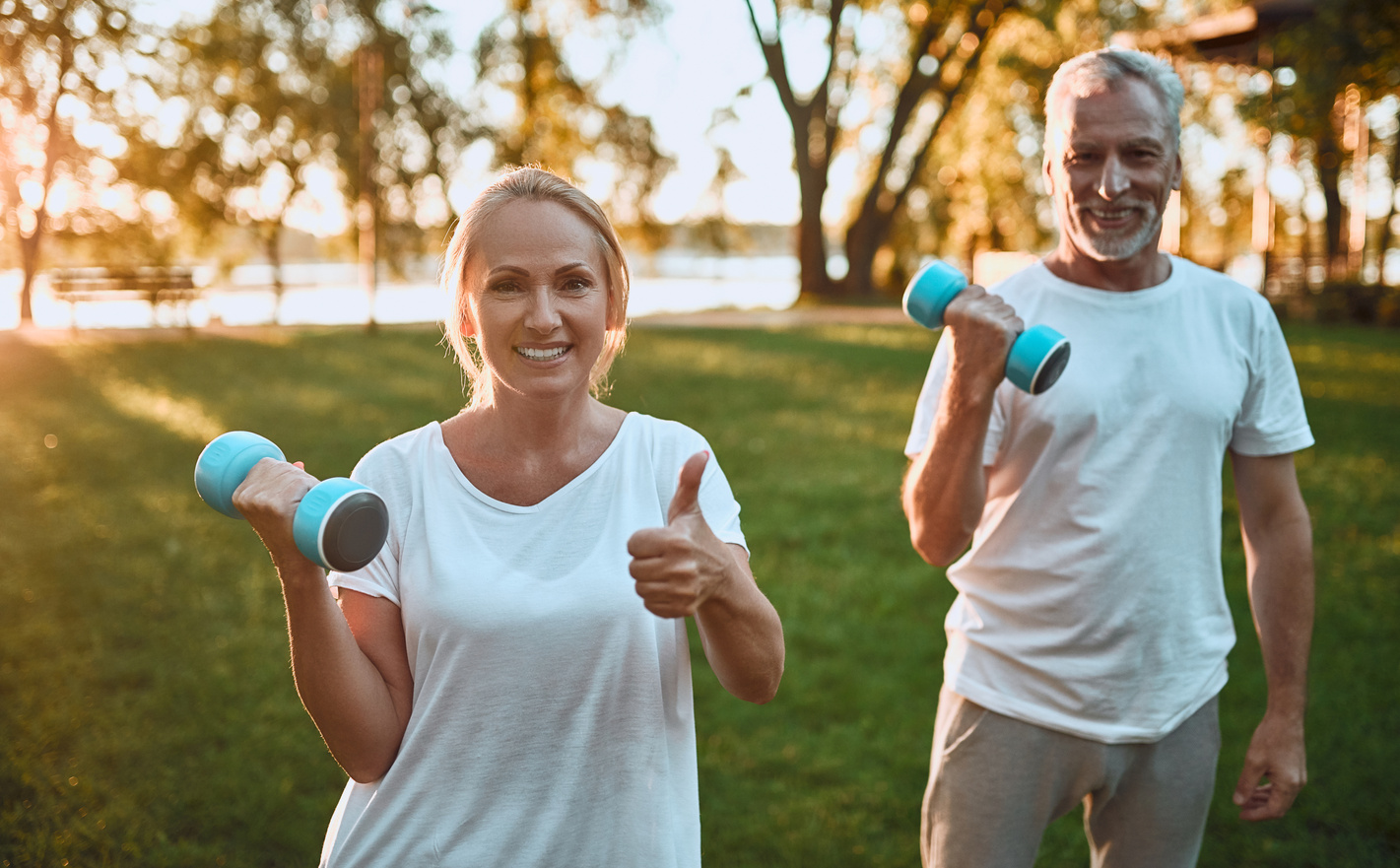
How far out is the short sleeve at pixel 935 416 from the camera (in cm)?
253

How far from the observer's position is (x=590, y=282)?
2.11 meters

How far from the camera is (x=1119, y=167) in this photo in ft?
8.05

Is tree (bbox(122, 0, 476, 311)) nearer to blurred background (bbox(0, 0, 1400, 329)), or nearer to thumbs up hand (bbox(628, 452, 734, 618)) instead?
blurred background (bbox(0, 0, 1400, 329))

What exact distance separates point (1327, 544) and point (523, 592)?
6.97 metres

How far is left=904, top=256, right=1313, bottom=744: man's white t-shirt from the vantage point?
2.44 metres

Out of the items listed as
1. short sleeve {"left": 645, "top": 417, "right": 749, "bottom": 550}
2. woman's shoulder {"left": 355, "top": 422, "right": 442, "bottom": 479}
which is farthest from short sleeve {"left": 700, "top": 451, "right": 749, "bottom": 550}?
woman's shoulder {"left": 355, "top": 422, "right": 442, "bottom": 479}

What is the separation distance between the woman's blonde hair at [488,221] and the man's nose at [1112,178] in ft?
3.57

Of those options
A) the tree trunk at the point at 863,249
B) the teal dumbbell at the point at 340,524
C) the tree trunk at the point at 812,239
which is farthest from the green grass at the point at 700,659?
the tree trunk at the point at 863,249

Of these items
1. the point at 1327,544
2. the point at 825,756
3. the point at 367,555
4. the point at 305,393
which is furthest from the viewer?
the point at 305,393

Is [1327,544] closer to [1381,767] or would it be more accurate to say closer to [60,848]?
[1381,767]

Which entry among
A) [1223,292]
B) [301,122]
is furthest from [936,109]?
[1223,292]

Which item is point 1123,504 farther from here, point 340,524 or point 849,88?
point 849,88

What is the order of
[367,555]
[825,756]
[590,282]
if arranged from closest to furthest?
[367,555]
[590,282]
[825,756]

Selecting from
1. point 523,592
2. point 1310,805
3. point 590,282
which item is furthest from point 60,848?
point 1310,805
